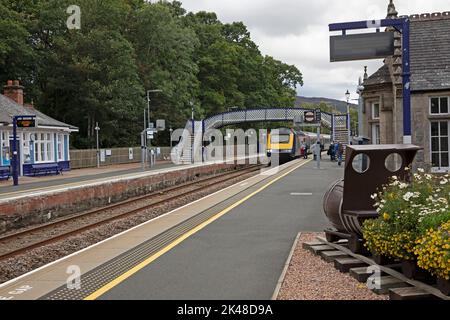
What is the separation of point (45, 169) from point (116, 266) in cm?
2886

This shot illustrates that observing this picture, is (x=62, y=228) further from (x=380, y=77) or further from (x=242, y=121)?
(x=242, y=121)

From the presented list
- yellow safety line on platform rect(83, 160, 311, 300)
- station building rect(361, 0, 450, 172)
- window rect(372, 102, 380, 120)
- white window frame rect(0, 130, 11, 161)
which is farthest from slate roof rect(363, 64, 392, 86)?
white window frame rect(0, 130, 11, 161)

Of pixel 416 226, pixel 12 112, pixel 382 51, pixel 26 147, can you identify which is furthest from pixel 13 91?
pixel 416 226

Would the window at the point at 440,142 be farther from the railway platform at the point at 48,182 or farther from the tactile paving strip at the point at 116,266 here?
the railway platform at the point at 48,182

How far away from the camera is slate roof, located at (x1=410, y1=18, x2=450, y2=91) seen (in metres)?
18.4

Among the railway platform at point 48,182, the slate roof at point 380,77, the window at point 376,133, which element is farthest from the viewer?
the window at point 376,133

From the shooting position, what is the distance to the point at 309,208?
15.2 metres

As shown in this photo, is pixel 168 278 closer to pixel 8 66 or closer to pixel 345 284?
pixel 345 284

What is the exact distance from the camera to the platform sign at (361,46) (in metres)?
11.0

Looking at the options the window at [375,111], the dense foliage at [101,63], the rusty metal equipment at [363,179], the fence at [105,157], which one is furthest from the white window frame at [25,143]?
the rusty metal equipment at [363,179]

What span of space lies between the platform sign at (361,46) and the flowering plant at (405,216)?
466 centimetres

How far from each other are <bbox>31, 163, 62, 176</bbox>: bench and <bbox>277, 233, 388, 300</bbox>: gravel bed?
95.1ft
